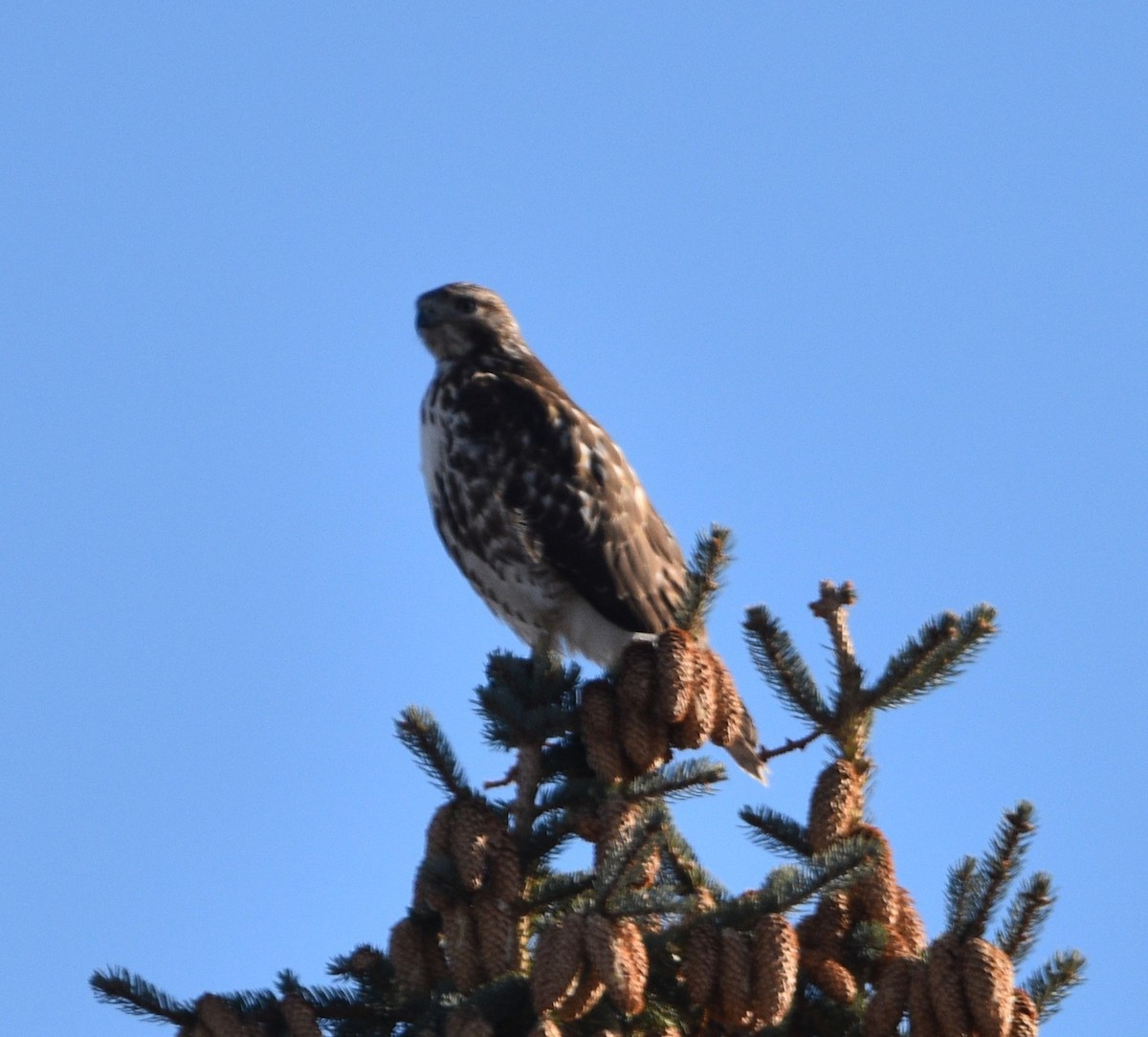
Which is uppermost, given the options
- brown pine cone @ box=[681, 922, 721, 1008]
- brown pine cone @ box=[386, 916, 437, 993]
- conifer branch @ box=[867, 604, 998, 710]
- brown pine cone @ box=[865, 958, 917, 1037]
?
conifer branch @ box=[867, 604, 998, 710]

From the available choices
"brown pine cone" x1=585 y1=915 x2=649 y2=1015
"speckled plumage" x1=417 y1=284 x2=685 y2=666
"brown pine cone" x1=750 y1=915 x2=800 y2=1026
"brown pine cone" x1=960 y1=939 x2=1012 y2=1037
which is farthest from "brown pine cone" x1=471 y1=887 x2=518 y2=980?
"speckled plumage" x1=417 y1=284 x2=685 y2=666

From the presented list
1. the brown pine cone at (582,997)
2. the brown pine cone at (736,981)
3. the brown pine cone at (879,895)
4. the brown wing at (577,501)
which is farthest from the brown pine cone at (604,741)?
the brown wing at (577,501)

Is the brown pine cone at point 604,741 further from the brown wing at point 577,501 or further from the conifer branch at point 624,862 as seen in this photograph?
the brown wing at point 577,501

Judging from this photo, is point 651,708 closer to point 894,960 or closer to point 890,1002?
point 894,960

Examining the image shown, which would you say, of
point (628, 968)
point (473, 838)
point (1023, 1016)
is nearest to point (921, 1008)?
point (1023, 1016)

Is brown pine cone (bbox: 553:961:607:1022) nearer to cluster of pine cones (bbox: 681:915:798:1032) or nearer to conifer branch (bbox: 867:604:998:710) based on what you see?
cluster of pine cones (bbox: 681:915:798:1032)

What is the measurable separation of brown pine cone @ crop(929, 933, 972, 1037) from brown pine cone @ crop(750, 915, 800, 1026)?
0.82ft

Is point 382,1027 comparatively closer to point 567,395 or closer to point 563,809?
point 563,809

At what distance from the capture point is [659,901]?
2.78 meters

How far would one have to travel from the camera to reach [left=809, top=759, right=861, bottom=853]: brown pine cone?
341 centimetres

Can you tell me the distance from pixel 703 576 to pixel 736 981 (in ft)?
3.83

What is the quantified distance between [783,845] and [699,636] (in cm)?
75

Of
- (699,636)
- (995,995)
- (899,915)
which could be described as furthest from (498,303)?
(995,995)

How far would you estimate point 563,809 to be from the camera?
3498 mm
